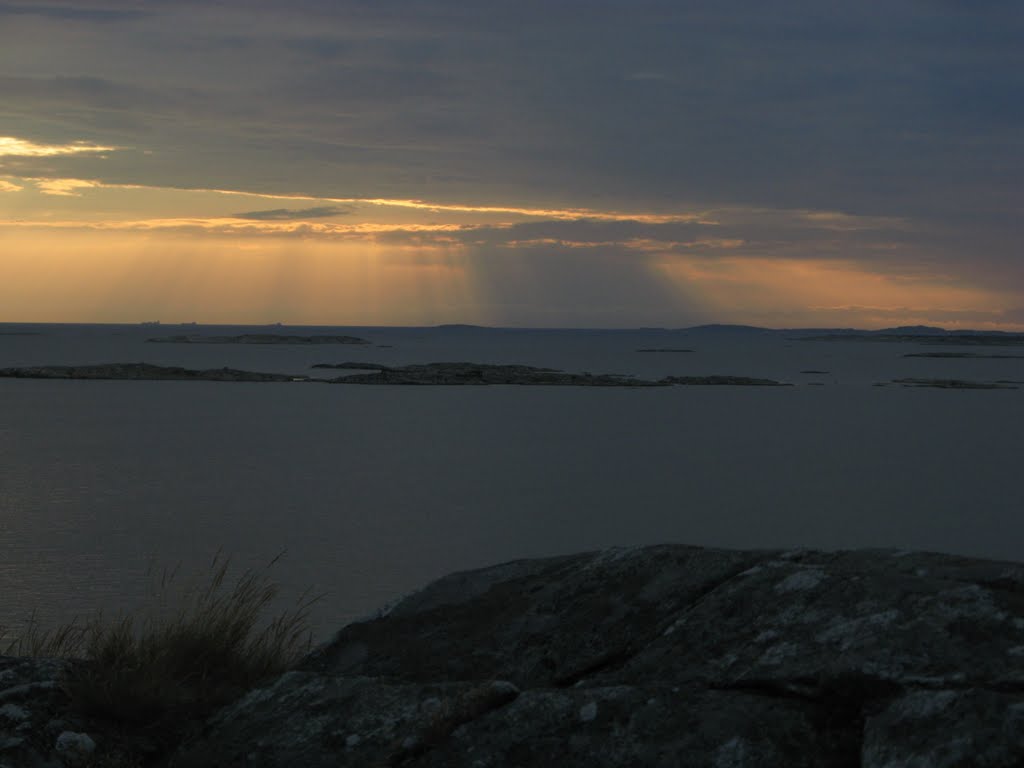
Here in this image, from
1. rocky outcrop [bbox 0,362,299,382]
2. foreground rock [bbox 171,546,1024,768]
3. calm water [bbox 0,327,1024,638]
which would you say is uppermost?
foreground rock [bbox 171,546,1024,768]

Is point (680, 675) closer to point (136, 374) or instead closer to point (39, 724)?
point (39, 724)

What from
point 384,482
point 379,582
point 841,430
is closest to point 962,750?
point 379,582

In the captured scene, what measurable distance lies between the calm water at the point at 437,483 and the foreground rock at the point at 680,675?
11469 mm

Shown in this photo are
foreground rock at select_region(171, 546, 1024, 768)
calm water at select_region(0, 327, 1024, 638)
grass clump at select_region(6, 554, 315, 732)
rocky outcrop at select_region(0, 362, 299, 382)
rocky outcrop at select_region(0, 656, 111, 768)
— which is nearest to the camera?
foreground rock at select_region(171, 546, 1024, 768)

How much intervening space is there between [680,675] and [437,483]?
38017 mm

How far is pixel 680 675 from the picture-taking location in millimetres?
5340

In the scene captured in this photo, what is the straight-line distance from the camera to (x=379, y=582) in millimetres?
23672

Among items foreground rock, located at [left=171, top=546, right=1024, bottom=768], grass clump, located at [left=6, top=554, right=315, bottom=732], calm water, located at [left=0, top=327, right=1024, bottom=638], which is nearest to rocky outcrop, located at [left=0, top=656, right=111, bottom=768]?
grass clump, located at [left=6, top=554, right=315, bottom=732]

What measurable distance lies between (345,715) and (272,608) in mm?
13812

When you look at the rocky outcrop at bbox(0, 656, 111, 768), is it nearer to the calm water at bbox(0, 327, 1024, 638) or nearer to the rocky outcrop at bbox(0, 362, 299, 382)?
the calm water at bbox(0, 327, 1024, 638)

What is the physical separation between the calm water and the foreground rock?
37.6 feet

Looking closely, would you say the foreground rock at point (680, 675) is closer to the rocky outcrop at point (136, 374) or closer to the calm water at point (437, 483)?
the calm water at point (437, 483)

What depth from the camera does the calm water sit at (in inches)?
1054

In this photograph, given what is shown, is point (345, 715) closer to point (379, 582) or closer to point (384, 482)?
A: point (379, 582)
